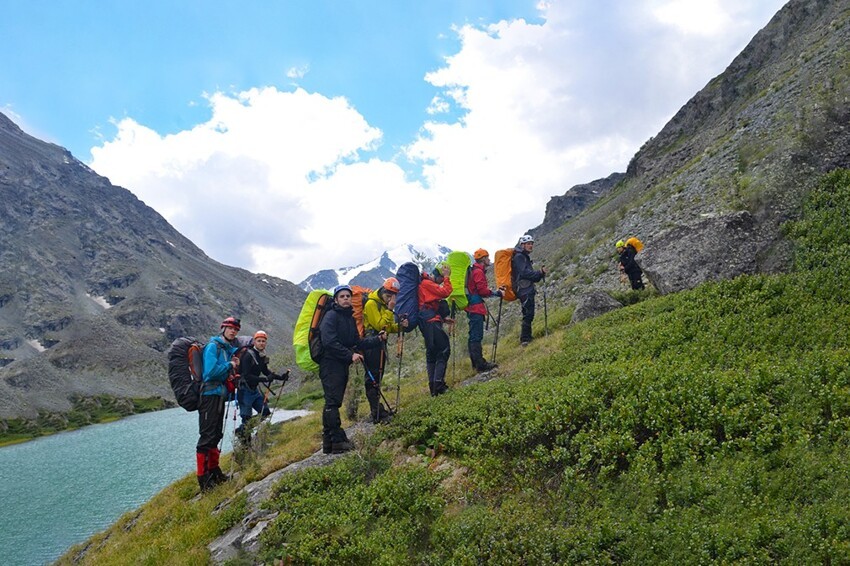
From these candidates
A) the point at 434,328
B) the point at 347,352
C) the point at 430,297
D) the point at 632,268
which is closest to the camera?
the point at 347,352

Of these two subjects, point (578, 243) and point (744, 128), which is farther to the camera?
point (578, 243)

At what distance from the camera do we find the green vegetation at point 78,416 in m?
97.8

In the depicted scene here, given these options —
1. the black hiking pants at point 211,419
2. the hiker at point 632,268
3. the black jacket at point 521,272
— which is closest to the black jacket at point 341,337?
Answer: the black hiking pants at point 211,419

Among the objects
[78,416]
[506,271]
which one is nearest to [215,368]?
[506,271]

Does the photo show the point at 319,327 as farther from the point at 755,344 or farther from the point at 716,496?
the point at 755,344

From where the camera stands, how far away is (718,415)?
6707 millimetres

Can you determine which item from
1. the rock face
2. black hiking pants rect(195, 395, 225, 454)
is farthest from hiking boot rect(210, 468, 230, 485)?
the rock face

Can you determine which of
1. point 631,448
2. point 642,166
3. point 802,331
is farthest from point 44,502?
point 642,166

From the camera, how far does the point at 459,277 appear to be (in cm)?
1483

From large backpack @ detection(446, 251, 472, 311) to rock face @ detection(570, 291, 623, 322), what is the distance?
4.51m

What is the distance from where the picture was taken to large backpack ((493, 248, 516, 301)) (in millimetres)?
16172

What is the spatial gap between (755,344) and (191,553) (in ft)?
35.7

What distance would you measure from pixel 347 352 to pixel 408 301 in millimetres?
2851

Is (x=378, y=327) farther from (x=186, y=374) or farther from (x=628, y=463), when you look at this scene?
(x=628, y=463)
